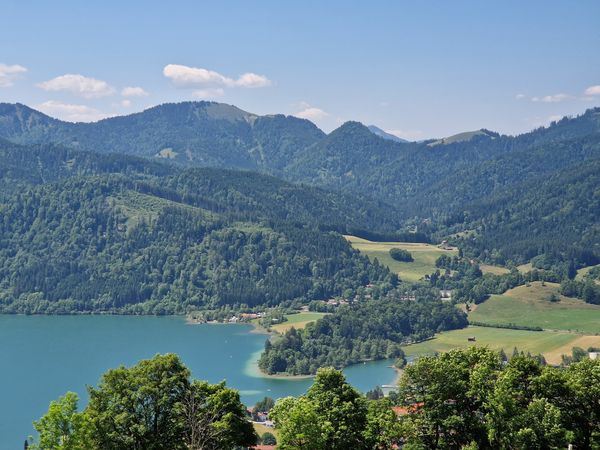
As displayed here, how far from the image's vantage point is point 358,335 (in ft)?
440

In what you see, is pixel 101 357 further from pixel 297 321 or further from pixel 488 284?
pixel 488 284

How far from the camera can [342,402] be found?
120 ft

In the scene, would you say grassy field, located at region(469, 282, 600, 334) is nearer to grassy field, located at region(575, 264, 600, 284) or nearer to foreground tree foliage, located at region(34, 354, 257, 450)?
grassy field, located at region(575, 264, 600, 284)

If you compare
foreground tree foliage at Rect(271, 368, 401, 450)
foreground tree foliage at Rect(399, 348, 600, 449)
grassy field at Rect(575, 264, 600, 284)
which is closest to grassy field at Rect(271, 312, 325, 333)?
grassy field at Rect(575, 264, 600, 284)

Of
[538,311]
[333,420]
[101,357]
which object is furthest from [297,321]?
[333,420]

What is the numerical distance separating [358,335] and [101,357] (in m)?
40.2

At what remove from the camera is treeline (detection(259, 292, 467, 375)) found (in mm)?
117413

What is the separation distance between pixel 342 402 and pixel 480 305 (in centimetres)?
12980

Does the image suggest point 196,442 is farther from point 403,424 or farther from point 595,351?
point 595,351

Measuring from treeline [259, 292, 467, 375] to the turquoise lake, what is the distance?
3.19m

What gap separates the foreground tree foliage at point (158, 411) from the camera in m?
34.6

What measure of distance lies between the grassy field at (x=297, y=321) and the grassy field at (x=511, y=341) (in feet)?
79.0

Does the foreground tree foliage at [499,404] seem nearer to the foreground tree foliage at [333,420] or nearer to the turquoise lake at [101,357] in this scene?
the foreground tree foliage at [333,420]

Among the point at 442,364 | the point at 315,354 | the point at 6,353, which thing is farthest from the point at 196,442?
the point at 6,353
